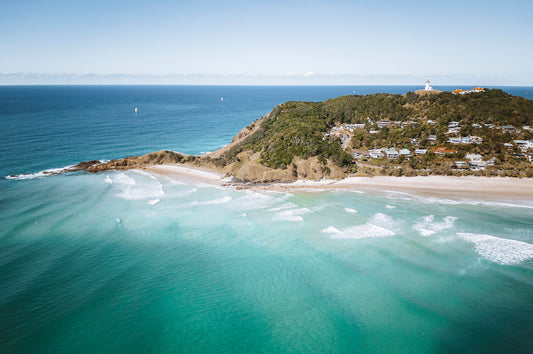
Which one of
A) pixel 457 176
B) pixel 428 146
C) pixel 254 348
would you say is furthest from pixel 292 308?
pixel 428 146

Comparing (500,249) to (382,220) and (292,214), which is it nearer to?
(382,220)

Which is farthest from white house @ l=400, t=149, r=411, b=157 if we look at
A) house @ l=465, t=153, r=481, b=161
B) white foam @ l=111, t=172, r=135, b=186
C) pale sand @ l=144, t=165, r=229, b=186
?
white foam @ l=111, t=172, r=135, b=186

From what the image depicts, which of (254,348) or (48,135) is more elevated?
(48,135)

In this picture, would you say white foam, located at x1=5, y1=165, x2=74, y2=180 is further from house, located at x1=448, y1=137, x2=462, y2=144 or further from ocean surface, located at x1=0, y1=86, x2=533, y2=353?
house, located at x1=448, y1=137, x2=462, y2=144

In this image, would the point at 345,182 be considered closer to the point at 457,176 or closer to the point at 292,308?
the point at 457,176

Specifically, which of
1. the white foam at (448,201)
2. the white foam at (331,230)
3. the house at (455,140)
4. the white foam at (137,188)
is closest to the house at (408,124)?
the house at (455,140)

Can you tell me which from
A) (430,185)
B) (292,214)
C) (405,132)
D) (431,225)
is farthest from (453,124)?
(292,214)
